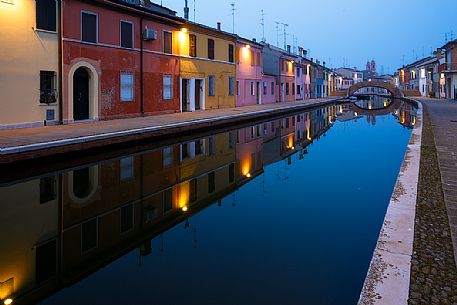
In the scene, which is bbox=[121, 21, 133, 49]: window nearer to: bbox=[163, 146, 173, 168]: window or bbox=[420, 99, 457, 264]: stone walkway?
bbox=[163, 146, 173, 168]: window

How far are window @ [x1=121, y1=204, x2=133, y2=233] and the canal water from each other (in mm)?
20

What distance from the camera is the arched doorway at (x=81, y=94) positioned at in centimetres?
2061

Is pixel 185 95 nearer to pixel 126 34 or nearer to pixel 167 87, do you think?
pixel 167 87

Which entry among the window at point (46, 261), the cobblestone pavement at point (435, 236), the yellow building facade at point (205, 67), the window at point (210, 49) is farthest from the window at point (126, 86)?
the window at point (46, 261)

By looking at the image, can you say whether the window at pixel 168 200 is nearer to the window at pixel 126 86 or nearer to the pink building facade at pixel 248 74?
the window at pixel 126 86

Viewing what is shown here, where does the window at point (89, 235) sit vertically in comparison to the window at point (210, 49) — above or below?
below

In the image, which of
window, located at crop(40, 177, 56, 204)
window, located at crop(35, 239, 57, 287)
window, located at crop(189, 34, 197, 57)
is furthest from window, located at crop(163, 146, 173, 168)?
window, located at crop(189, 34, 197, 57)

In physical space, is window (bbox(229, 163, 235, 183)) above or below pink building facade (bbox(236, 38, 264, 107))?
below

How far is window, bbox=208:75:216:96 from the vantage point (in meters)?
33.8

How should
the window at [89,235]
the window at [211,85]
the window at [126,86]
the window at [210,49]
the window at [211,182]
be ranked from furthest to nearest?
the window at [211,85]
the window at [210,49]
the window at [126,86]
the window at [211,182]
the window at [89,235]

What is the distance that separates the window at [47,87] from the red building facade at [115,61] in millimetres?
576

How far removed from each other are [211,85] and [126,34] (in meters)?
11.3

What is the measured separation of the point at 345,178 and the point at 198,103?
71.7 feet

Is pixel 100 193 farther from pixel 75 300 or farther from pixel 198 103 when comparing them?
pixel 198 103
